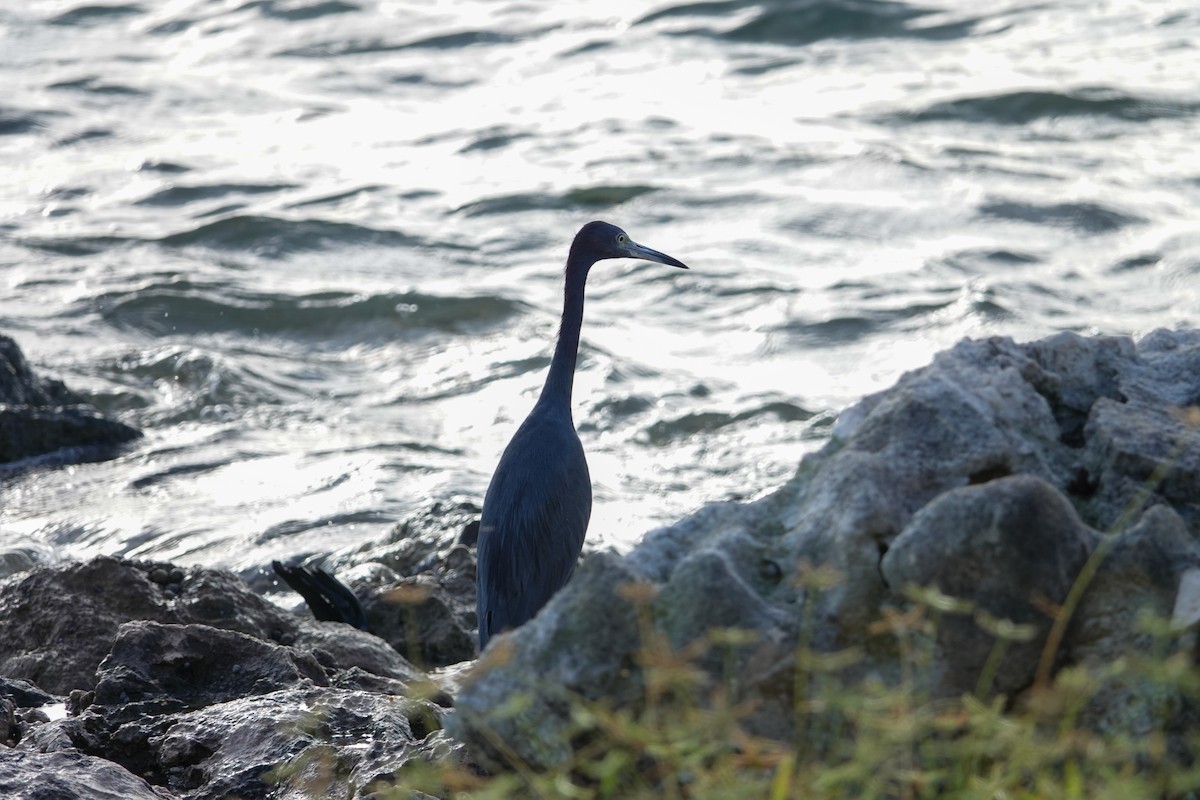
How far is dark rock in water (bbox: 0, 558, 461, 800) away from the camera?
2998 mm

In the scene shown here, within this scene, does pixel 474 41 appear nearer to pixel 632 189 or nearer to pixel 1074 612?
pixel 632 189

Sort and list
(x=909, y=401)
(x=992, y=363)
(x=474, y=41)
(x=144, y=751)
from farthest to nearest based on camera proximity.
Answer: (x=474, y=41) → (x=144, y=751) → (x=992, y=363) → (x=909, y=401)

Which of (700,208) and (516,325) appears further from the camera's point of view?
(700,208)

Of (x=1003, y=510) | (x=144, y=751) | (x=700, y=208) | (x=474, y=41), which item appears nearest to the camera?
(x=1003, y=510)

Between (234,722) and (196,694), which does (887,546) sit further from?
(196,694)

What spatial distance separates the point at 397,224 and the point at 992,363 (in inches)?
390

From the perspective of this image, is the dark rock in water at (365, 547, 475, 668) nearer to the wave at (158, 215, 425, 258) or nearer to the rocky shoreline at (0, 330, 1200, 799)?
the rocky shoreline at (0, 330, 1200, 799)

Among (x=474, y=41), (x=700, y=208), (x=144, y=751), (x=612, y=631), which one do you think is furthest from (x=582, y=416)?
(x=474, y=41)

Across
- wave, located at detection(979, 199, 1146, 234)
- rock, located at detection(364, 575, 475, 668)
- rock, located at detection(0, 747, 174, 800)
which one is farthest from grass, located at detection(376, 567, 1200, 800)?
wave, located at detection(979, 199, 1146, 234)

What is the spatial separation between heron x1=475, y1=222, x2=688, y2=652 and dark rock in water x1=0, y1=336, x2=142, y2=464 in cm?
378

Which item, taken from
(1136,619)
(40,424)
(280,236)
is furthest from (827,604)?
(280,236)

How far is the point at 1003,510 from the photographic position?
231cm

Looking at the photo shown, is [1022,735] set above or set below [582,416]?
above

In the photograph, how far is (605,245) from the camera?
18.6 feet
